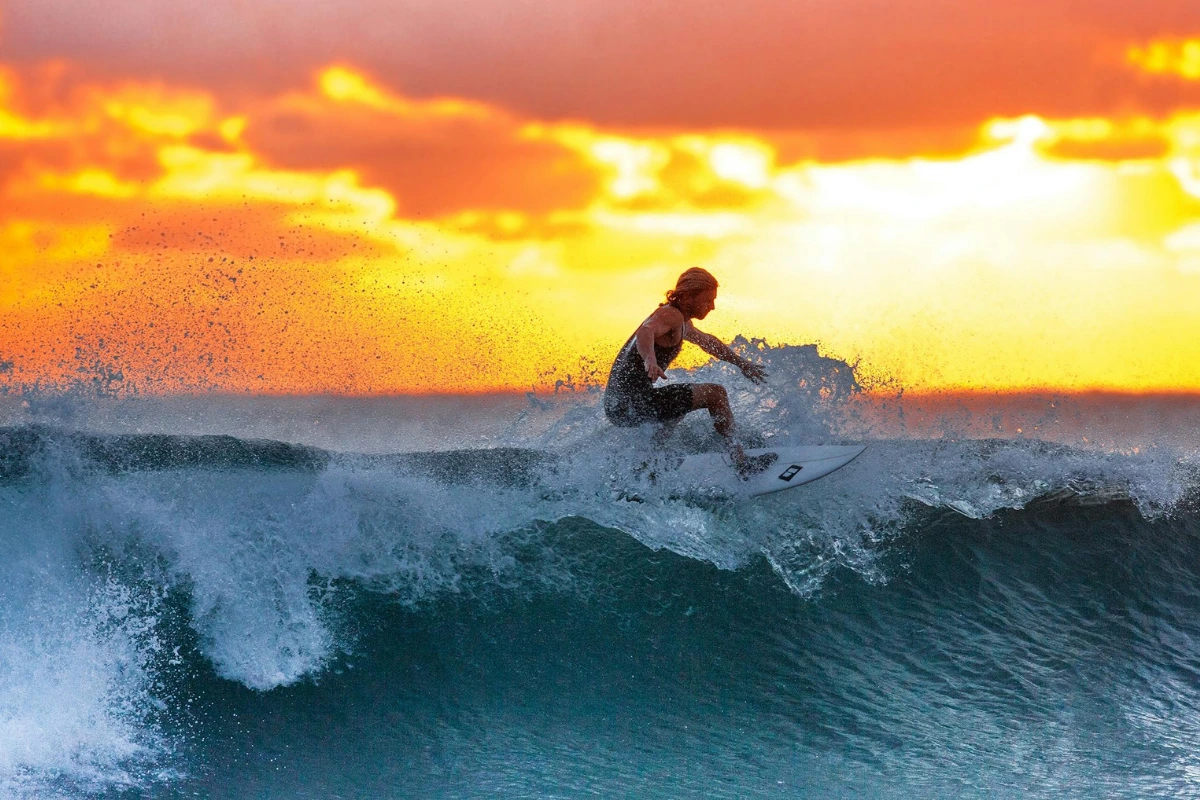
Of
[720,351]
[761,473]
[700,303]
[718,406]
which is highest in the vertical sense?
[700,303]

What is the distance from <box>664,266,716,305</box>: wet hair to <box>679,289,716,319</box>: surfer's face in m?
0.03

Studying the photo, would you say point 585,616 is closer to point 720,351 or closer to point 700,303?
point 720,351

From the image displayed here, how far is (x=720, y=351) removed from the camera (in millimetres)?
6105

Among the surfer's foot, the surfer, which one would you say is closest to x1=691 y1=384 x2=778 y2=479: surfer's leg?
the surfer

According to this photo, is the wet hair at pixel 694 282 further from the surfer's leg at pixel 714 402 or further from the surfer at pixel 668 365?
the surfer's leg at pixel 714 402

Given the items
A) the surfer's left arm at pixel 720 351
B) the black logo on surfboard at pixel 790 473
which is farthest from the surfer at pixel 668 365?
the black logo on surfboard at pixel 790 473

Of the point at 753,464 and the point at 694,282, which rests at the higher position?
the point at 694,282

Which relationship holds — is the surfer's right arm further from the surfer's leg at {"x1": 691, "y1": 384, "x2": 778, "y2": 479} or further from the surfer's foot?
the surfer's foot

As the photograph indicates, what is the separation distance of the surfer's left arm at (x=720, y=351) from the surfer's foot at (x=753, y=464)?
0.56 m

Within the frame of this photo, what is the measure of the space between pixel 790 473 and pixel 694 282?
155 centimetres

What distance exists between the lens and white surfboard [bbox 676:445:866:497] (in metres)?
6.27

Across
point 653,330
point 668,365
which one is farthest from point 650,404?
point 653,330

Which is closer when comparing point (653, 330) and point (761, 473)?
point (653, 330)

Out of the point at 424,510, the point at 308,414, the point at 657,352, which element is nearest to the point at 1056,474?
the point at 657,352
